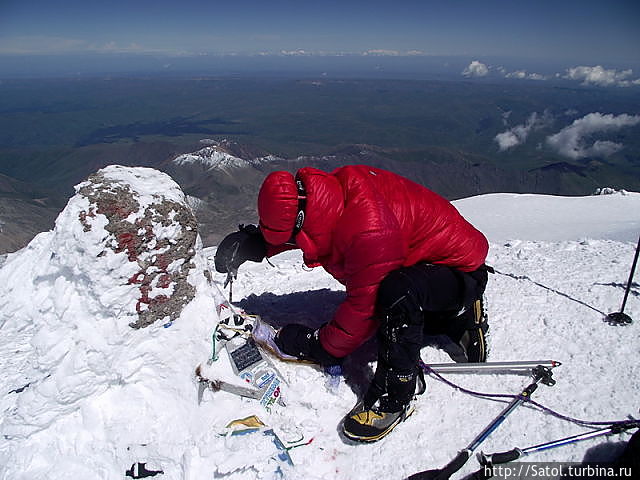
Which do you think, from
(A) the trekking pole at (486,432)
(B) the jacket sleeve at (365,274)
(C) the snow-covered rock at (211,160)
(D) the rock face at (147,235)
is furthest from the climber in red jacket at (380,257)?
(C) the snow-covered rock at (211,160)

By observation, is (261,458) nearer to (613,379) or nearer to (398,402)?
(398,402)

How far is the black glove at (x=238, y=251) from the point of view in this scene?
3.93m

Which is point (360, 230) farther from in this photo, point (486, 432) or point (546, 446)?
point (546, 446)

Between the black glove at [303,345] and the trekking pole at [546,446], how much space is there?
1464 millimetres

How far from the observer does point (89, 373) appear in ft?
10.2

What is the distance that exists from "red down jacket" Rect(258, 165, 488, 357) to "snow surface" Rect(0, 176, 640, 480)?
2.80 ft

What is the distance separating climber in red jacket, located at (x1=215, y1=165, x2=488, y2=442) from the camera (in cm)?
289

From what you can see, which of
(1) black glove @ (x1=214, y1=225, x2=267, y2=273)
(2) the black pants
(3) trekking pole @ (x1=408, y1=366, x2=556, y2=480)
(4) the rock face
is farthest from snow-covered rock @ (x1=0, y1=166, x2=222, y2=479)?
(3) trekking pole @ (x1=408, y1=366, x2=556, y2=480)

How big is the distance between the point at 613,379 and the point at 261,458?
10.2ft

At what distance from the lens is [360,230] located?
2838 millimetres

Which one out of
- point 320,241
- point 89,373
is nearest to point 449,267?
point 320,241

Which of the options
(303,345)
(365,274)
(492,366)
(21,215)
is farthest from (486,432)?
(21,215)

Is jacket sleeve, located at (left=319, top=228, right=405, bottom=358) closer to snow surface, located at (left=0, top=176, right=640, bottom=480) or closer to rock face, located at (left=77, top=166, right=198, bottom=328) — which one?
snow surface, located at (left=0, top=176, right=640, bottom=480)

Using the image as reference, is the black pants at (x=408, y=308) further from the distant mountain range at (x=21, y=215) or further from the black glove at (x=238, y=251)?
the distant mountain range at (x=21, y=215)
